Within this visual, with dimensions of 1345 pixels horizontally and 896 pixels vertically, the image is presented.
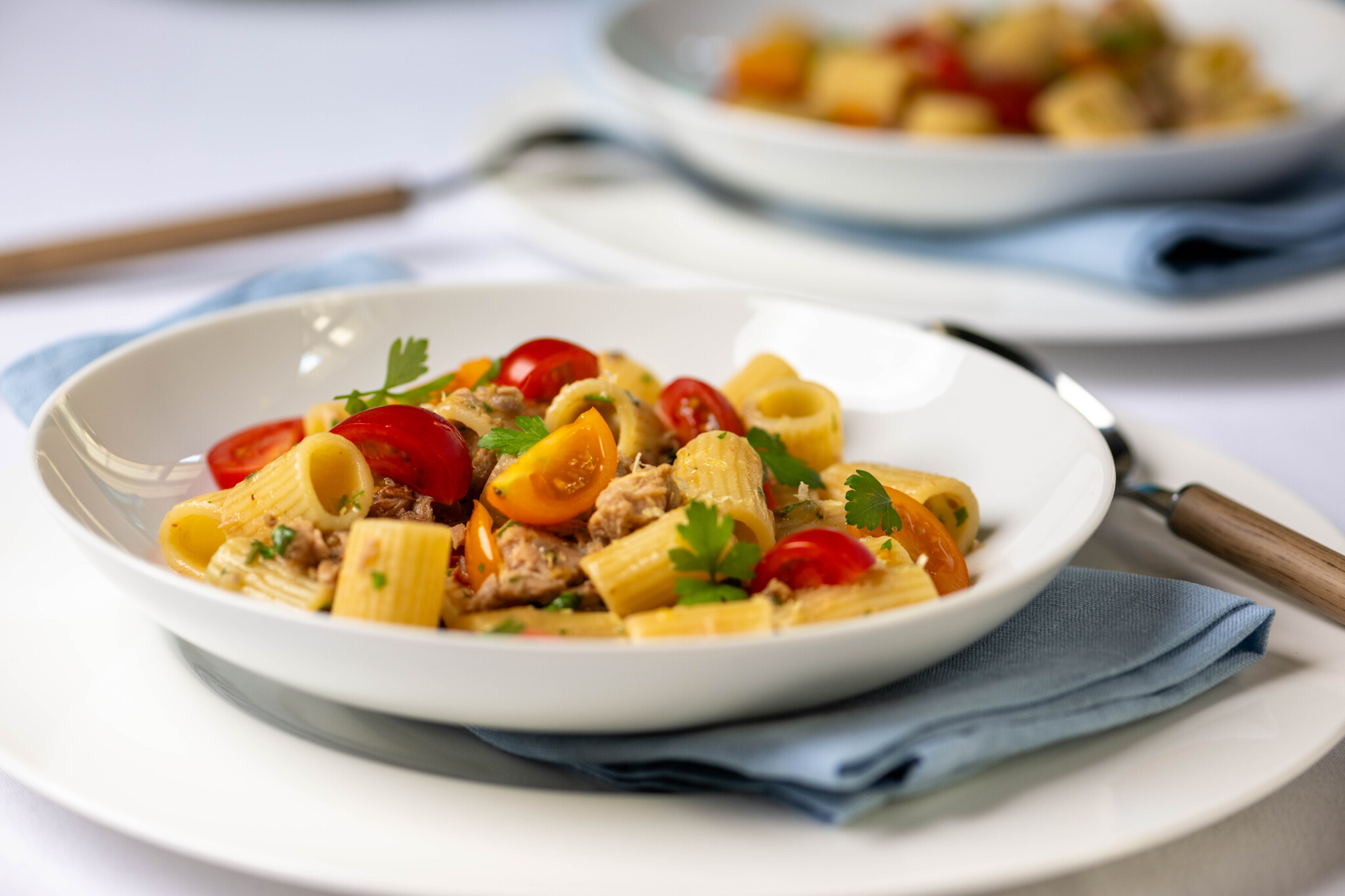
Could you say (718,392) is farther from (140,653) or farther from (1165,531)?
(140,653)

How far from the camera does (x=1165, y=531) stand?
229cm

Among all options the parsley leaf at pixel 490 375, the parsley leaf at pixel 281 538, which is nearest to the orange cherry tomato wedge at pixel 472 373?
the parsley leaf at pixel 490 375

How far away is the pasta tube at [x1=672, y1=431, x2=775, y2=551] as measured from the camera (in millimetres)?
1961

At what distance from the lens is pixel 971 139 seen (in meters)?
3.95

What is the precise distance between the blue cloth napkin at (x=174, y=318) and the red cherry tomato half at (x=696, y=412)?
3.80ft

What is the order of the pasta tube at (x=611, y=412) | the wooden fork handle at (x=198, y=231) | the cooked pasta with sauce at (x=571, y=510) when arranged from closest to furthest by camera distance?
1. the cooked pasta with sauce at (x=571, y=510)
2. the pasta tube at (x=611, y=412)
3. the wooden fork handle at (x=198, y=231)

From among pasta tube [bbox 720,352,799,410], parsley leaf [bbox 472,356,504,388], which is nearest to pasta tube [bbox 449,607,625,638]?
parsley leaf [bbox 472,356,504,388]

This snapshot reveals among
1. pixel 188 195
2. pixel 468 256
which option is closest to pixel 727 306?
pixel 468 256

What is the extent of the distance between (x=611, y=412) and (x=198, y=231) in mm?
2382

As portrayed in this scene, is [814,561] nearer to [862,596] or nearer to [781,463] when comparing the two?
[862,596]

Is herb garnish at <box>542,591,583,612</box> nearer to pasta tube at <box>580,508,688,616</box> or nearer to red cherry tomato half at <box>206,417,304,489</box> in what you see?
pasta tube at <box>580,508,688,616</box>

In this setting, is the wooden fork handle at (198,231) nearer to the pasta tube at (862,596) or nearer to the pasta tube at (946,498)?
the pasta tube at (946,498)

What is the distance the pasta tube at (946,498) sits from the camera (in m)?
2.13

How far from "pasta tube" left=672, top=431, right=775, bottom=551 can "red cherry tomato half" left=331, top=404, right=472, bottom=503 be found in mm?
364
